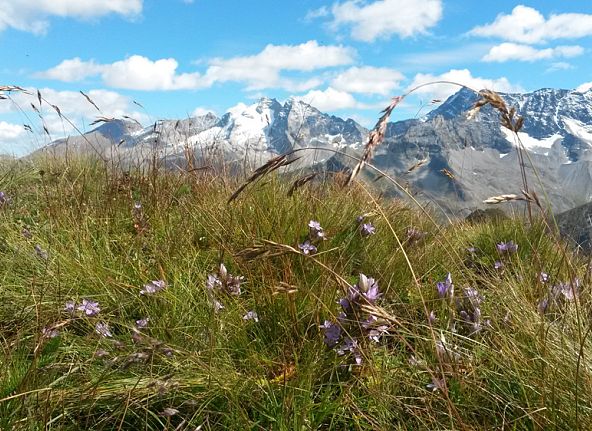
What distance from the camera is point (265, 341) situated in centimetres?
256

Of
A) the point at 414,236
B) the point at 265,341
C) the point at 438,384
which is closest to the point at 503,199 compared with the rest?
the point at 438,384

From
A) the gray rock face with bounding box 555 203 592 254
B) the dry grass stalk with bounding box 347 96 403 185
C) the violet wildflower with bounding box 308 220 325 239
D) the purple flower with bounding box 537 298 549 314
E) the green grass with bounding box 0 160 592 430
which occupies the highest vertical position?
the dry grass stalk with bounding box 347 96 403 185

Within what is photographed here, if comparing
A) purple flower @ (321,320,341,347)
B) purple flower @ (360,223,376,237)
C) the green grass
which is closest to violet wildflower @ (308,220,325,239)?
the green grass

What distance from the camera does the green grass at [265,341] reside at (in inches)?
70.5

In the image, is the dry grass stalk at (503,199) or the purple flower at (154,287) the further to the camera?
the purple flower at (154,287)

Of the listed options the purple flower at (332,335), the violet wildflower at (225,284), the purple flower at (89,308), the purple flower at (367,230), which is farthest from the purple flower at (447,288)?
the purple flower at (89,308)

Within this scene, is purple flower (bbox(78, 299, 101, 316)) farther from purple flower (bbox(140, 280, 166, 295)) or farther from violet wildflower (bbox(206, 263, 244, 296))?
violet wildflower (bbox(206, 263, 244, 296))

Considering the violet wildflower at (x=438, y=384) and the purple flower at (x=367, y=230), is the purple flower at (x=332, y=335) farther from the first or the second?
the purple flower at (x=367, y=230)

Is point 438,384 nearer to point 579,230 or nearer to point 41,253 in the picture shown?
point 41,253

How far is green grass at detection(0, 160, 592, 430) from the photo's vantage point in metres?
1.79

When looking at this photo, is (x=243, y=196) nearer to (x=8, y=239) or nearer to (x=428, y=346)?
(x=8, y=239)

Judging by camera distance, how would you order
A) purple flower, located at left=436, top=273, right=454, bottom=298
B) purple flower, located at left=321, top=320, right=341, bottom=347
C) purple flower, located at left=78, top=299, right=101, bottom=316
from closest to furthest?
purple flower, located at left=321, top=320, right=341, bottom=347
purple flower, located at left=436, top=273, right=454, bottom=298
purple flower, located at left=78, top=299, right=101, bottom=316

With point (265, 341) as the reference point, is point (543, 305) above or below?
above

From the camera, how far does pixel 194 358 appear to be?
190 cm
